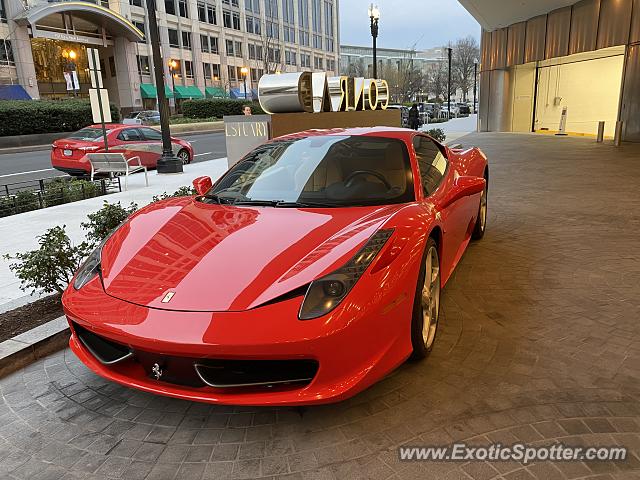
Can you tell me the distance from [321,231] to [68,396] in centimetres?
179

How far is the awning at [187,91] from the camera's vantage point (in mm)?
56147

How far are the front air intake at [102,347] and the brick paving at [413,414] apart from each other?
0.36 meters

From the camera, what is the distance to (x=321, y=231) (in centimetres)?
296

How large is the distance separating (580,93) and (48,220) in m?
27.0

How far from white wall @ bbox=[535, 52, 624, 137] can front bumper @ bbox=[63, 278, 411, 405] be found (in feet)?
85.7

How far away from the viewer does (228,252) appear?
282cm

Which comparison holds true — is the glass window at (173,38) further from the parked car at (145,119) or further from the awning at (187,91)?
the parked car at (145,119)

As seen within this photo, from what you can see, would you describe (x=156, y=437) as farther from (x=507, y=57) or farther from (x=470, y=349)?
(x=507, y=57)

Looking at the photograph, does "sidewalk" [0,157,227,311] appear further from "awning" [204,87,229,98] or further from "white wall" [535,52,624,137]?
"awning" [204,87,229,98]

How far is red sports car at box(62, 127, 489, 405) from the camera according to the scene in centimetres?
234

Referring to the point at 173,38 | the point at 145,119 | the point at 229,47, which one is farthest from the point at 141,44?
the point at 145,119

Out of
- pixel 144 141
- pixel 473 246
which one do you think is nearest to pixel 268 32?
pixel 144 141

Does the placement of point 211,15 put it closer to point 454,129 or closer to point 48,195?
point 454,129

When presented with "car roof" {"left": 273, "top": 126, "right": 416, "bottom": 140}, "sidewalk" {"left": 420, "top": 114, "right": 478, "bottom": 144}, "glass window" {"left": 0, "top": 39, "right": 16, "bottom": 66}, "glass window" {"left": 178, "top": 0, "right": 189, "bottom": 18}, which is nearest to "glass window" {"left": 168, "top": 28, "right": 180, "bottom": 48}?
"glass window" {"left": 178, "top": 0, "right": 189, "bottom": 18}
